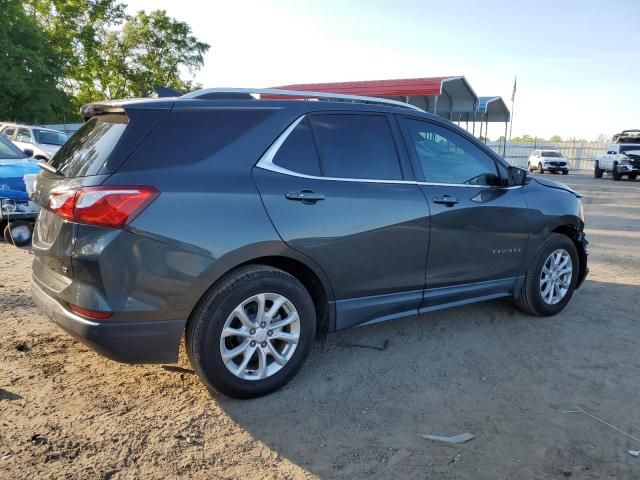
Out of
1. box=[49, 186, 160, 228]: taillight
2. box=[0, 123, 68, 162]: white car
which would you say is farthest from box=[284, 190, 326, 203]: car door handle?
box=[0, 123, 68, 162]: white car

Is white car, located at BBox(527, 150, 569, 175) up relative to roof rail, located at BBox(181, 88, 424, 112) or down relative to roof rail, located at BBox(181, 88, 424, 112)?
down

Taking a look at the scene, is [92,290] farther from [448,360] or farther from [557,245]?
[557,245]

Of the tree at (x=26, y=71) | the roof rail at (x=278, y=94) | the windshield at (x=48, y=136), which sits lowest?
the windshield at (x=48, y=136)

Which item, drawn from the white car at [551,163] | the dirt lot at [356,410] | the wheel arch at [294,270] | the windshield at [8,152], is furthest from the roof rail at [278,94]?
the white car at [551,163]

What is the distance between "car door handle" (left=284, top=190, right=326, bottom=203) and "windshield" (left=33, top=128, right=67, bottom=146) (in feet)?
52.8

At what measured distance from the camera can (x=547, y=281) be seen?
191 inches

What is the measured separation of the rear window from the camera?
2.95 m

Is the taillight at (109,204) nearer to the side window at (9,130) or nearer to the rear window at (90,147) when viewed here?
the rear window at (90,147)

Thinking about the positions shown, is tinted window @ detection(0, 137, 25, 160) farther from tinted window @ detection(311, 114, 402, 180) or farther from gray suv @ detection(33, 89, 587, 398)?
tinted window @ detection(311, 114, 402, 180)

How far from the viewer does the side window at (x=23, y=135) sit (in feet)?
54.2

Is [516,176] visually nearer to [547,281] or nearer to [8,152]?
[547,281]

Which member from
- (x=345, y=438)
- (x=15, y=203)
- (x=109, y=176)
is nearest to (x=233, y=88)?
(x=109, y=176)

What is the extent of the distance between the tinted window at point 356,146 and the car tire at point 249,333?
2.75ft

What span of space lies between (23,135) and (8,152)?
388 inches
